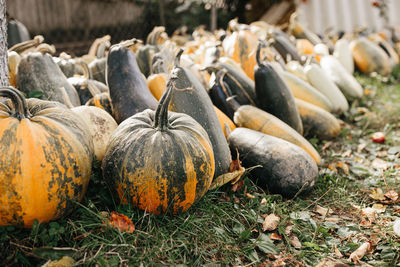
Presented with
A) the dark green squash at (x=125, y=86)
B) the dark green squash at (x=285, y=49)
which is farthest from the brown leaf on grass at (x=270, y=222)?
the dark green squash at (x=285, y=49)

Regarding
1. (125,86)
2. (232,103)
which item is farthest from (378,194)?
(125,86)

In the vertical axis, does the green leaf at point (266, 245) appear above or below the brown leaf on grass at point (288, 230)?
above

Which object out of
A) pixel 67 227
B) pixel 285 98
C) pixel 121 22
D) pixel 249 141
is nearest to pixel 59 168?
pixel 67 227

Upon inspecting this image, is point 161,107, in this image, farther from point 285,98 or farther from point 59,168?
point 285,98

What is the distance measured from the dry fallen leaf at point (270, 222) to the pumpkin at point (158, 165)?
47 cm

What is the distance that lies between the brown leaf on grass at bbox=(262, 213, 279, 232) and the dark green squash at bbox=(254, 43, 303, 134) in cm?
137

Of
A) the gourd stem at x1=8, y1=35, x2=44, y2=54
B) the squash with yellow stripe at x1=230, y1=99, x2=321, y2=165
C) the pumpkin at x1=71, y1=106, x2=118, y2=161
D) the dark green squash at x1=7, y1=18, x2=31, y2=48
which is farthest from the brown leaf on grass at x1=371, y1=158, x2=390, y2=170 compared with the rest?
the dark green squash at x1=7, y1=18, x2=31, y2=48

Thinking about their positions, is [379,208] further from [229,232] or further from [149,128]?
[149,128]

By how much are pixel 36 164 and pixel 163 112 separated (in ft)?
2.42

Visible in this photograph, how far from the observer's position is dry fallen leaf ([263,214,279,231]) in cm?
221

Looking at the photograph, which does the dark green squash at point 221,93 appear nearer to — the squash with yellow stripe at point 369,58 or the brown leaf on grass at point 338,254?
the brown leaf on grass at point 338,254

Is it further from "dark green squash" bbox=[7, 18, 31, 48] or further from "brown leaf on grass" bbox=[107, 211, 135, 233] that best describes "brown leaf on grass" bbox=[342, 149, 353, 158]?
"dark green squash" bbox=[7, 18, 31, 48]

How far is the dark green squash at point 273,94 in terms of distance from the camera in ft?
11.1

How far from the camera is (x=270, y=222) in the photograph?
2244 millimetres
